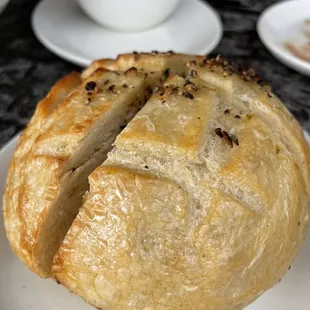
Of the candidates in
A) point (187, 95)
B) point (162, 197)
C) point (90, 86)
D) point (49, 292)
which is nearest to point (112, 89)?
point (90, 86)

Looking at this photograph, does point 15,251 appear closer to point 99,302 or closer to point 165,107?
point 99,302

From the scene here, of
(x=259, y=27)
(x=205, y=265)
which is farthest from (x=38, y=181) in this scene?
(x=259, y=27)

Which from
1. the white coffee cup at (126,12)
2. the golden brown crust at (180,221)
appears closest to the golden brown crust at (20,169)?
the golden brown crust at (180,221)

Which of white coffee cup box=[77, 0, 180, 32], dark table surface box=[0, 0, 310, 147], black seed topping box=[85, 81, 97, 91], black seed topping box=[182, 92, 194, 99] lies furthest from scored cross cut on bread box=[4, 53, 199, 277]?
white coffee cup box=[77, 0, 180, 32]

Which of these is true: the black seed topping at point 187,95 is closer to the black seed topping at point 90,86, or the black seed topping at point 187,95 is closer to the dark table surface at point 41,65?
the black seed topping at point 90,86

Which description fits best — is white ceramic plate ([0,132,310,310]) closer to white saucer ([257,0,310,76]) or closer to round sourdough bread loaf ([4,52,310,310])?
round sourdough bread loaf ([4,52,310,310])

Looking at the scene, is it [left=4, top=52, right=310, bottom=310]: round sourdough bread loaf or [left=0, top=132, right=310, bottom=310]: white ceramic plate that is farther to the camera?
[left=0, top=132, right=310, bottom=310]: white ceramic plate
